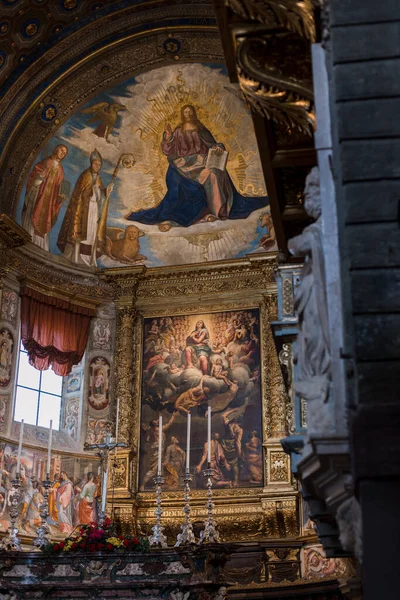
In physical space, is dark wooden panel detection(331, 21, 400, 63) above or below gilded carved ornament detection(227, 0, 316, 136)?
below

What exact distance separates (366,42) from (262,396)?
42.7 feet

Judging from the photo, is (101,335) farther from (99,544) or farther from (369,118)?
(369,118)

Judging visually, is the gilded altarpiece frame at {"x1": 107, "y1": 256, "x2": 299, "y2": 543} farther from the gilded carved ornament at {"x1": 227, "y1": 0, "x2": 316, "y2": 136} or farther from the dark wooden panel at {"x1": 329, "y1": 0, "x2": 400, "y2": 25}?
the dark wooden panel at {"x1": 329, "y1": 0, "x2": 400, "y2": 25}

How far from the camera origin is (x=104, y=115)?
20.0 metres

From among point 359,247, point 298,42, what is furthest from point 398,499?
point 298,42

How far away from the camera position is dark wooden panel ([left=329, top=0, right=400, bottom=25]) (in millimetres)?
5719

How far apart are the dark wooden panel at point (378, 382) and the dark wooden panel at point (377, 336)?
0.05m

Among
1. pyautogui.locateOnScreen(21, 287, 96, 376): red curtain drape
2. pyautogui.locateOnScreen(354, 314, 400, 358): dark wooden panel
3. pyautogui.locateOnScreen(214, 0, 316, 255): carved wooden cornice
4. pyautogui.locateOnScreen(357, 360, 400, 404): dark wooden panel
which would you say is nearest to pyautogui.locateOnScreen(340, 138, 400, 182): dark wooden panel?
pyautogui.locateOnScreen(354, 314, 400, 358): dark wooden panel

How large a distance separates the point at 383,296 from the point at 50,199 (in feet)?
50.3

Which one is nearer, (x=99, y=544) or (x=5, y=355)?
(x=99, y=544)

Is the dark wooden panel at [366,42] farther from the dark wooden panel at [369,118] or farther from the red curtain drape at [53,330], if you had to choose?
the red curtain drape at [53,330]

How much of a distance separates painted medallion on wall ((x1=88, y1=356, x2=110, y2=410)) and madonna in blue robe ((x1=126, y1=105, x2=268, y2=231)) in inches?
139

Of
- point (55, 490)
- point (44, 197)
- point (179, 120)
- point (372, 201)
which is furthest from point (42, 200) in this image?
point (372, 201)

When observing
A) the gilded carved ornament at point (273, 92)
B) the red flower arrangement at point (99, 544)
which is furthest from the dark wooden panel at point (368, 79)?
the red flower arrangement at point (99, 544)
